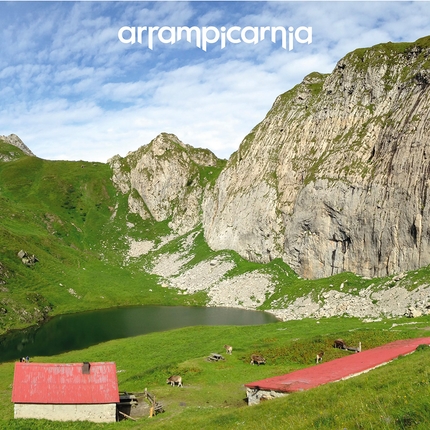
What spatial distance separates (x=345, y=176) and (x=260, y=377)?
232 ft

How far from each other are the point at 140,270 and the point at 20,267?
140 feet

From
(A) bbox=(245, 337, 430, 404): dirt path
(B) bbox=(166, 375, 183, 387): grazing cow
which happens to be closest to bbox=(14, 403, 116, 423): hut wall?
(B) bbox=(166, 375, 183, 387): grazing cow

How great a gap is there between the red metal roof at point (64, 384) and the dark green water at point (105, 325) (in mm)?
36271

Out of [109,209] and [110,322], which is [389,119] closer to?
[110,322]

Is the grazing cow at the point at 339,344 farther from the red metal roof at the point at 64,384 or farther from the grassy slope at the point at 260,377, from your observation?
the red metal roof at the point at 64,384

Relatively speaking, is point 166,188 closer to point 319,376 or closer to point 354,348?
point 354,348

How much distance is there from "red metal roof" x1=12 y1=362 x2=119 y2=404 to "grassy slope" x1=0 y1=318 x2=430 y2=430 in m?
1.89

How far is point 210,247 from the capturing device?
140m

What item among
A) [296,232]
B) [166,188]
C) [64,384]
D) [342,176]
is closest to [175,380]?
[64,384]

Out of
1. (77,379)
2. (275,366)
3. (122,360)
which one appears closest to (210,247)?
(122,360)

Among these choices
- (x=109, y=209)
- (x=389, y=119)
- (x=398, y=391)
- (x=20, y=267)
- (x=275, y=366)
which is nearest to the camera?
(x=398, y=391)

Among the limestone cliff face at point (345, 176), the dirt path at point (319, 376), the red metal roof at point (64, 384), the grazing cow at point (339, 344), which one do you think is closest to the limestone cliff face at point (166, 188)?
the limestone cliff face at point (345, 176)

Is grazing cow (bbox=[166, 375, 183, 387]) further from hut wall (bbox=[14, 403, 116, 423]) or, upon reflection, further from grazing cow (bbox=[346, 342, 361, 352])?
grazing cow (bbox=[346, 342, 361, 352])

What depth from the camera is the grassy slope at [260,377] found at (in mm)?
14234
